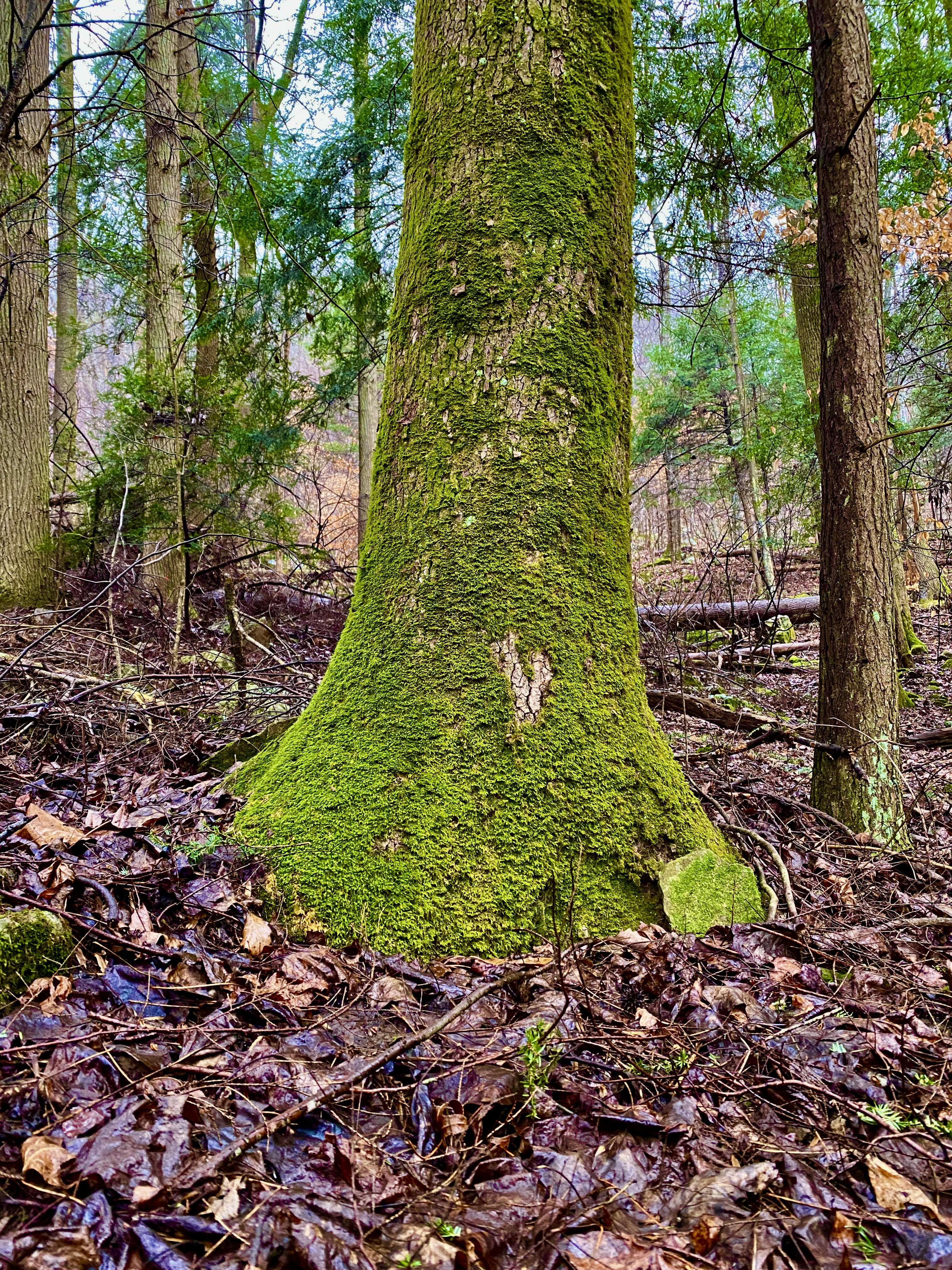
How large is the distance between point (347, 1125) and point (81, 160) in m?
10.1

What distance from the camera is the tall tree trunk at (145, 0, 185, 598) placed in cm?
718

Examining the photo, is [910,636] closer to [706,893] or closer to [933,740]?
[933,740]

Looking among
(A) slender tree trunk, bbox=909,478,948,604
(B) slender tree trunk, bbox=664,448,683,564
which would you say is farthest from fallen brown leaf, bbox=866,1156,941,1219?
(B) slender tree trunk, bbox=664,448,683,564

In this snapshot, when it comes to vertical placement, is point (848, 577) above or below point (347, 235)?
below

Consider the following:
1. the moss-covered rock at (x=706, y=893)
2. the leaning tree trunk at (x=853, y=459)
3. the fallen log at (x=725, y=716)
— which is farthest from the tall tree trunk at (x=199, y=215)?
the moss-covered rock at (x=706, y=893)

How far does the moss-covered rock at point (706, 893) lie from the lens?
2.48 metres

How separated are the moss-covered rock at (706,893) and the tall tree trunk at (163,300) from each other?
16.7ft

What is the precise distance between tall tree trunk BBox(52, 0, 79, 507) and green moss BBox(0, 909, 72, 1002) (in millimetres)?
4087

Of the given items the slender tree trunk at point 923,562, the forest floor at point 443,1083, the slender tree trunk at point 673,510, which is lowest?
the forest floor at point 443,1083

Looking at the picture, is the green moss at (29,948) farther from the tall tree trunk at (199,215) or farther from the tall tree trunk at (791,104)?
the tall tree trunk at (791,104)

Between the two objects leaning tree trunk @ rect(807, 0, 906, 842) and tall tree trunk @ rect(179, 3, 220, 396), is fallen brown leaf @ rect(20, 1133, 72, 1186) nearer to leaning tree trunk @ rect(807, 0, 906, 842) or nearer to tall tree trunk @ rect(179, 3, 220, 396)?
leaning tree trunk @ rect(807, 0, 906, 842)

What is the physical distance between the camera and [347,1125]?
60.3 inches

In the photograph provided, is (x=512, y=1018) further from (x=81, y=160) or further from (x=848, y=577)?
(x=81, y=160)

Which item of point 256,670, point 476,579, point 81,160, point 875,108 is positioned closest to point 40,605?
point 256,670
